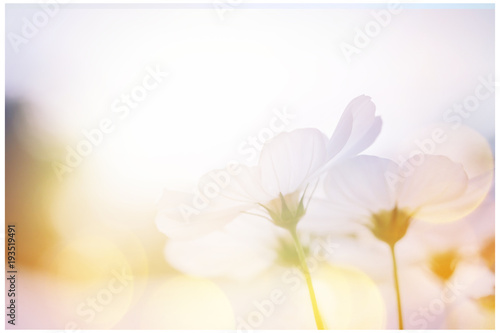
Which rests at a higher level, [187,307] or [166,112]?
[166,112]

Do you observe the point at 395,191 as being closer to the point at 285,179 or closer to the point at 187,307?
the point at 285,179

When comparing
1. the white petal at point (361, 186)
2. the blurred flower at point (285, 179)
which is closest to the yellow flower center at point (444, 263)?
the white petal at point (361, 186)

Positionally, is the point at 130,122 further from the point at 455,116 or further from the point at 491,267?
the point at 491,267

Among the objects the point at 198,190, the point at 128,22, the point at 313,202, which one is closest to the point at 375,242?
the point at 313,202

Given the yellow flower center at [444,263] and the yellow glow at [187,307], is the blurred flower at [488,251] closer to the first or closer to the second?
the yellow flower center at [444,263]

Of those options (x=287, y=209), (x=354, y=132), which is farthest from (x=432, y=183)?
(x=287, y=209)
